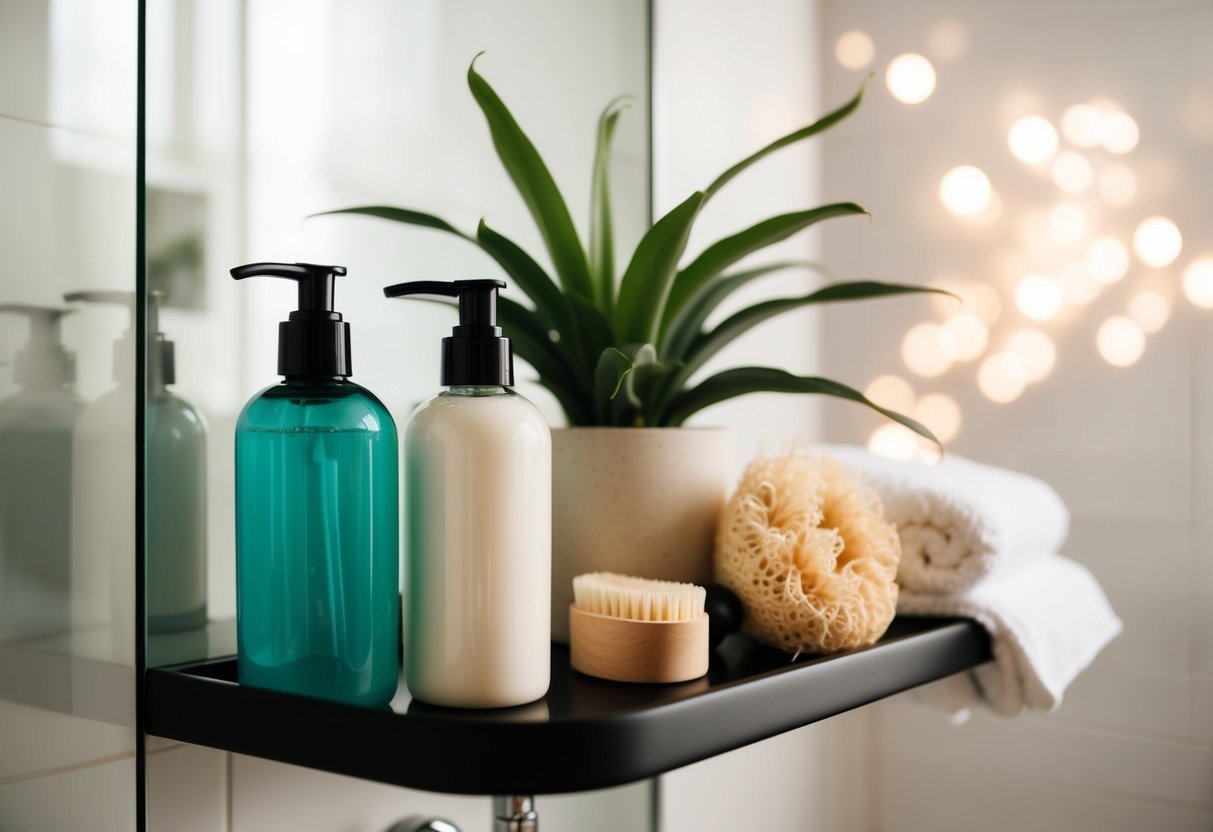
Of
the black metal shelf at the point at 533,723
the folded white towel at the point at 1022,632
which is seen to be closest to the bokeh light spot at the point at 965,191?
the folded white towel at the point at 1022,632

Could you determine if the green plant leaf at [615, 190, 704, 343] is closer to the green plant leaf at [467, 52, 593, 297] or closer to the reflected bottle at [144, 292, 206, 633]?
the green plant leaf at [467, 52, 593, 297]

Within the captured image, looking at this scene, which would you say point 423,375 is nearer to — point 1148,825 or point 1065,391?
point 1065,391

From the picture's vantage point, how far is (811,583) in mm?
585

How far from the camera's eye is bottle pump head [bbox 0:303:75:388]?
500 mm

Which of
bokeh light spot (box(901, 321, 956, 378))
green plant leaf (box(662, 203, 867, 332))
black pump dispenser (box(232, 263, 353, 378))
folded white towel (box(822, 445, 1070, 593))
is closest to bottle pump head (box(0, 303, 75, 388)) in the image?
black pump dispenser (box(232, 263, 353, 378))

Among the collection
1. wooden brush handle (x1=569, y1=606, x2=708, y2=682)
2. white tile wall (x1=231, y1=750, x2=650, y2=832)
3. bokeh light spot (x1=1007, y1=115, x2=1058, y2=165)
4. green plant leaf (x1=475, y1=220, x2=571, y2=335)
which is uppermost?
bokeh light spot (x1=1007, y1=115, x2=1058, y2=165)

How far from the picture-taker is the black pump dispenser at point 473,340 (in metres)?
0.49

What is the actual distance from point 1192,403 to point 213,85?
101 cm

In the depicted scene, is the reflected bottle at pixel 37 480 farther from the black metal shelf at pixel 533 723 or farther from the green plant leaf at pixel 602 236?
the green plant leaf at pixel 602 236

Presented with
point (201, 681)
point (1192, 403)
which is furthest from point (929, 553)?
point (1192, 403)

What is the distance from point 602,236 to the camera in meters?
0.68

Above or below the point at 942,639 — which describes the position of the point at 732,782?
below

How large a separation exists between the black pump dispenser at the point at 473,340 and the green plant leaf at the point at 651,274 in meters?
0.12

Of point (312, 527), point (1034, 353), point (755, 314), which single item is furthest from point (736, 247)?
point (1034, 353)
